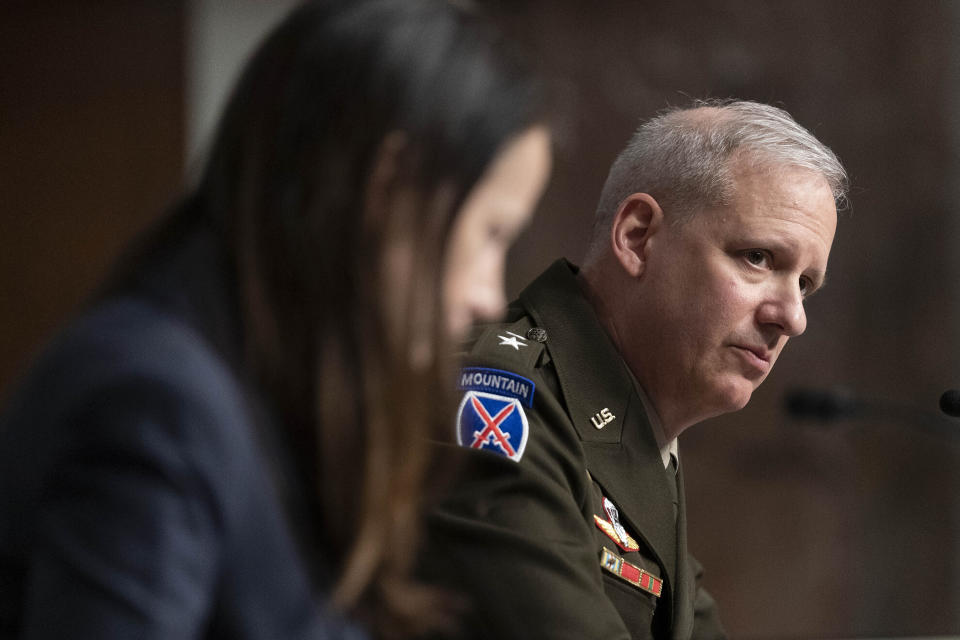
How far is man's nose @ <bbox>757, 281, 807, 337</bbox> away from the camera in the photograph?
51.8 inches

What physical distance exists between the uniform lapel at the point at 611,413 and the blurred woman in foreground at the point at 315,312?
1.79ft

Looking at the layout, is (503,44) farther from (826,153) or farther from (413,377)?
(826,153)

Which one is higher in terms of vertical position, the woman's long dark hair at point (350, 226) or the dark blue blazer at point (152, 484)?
the woman's long dark hair at point (350, 226)

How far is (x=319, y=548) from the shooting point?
741mm

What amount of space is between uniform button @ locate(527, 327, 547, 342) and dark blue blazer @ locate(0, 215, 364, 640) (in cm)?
65

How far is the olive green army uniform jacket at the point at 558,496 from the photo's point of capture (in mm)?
1097

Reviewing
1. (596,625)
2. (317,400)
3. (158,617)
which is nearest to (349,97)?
(317,400)

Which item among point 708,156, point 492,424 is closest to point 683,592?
point 492,424

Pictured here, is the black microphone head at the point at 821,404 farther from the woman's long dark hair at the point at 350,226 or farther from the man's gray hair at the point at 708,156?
the woman's long dark hair at the point at 350,226

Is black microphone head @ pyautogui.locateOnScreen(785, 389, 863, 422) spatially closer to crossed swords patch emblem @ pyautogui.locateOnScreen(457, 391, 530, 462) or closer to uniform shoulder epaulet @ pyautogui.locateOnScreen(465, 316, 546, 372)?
uniform shoulder epaulet @ pyautogui.locateOnScreen(465, 316, 546, 372)

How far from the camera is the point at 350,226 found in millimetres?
727

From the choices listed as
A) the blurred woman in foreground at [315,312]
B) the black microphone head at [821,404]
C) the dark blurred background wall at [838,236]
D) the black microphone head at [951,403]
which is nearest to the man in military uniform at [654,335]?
the black microphone head at [951,403]

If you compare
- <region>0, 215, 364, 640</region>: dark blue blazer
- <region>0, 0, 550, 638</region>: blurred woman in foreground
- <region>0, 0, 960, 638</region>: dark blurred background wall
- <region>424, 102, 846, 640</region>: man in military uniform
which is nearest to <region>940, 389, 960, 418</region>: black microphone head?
<region>424, 102, 846, 640</region>: man in military uniform

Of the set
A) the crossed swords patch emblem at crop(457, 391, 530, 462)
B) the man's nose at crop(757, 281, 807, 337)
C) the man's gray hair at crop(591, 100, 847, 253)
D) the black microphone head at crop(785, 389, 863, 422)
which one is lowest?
the crossed swords patch emblem at crop(457, 391, 530, 462)
